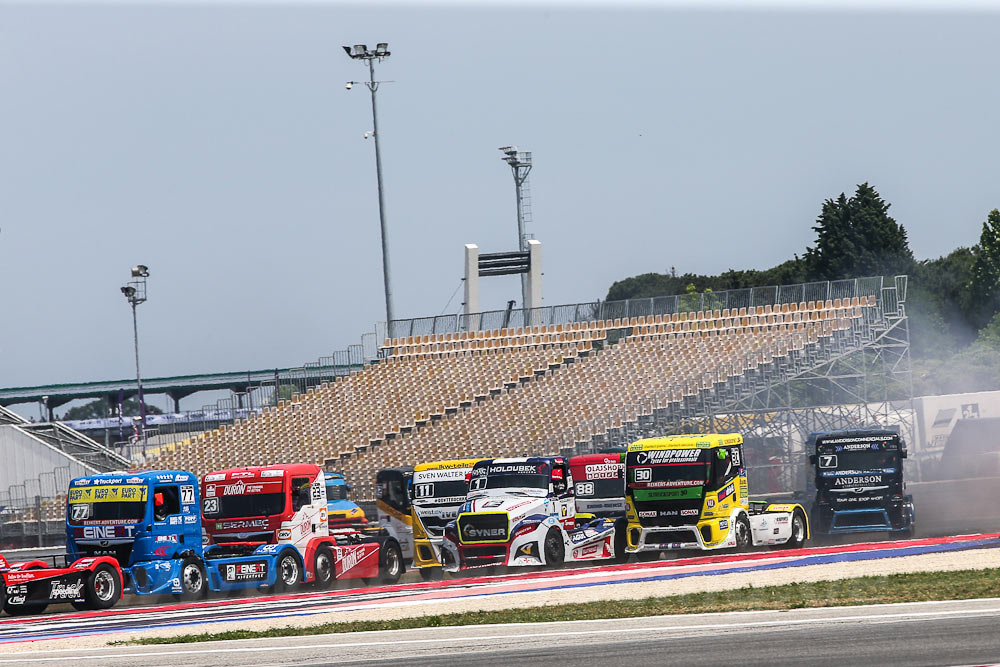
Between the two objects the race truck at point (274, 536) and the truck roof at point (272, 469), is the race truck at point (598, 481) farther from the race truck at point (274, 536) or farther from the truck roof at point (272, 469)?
the truck roof at point (272, 469)

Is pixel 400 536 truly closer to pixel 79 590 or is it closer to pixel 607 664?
pixel 79 590

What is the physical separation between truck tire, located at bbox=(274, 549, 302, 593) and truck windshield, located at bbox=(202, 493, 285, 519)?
803 millimetres

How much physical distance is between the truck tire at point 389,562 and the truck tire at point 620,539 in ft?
13.5

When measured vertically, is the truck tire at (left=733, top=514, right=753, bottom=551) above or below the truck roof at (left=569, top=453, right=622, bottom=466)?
below

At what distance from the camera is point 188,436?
47906mm

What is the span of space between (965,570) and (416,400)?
29.2m

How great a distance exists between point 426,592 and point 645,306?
28136mm

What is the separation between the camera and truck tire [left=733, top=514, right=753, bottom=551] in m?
25.0

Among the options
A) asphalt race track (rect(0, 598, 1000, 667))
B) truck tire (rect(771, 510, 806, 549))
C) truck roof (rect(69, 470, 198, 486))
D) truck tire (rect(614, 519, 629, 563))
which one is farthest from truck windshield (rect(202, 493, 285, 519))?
truck tire (rect(771, 510, 806, 549))

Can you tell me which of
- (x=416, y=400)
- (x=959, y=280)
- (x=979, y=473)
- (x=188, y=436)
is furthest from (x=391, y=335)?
(x=959, y=280)

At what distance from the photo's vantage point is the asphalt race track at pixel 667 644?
12023 mm

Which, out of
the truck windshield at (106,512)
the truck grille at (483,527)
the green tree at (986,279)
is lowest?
the truck grille at (483,527)

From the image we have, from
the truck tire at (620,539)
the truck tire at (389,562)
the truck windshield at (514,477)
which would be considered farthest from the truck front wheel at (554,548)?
the truck tire at (389,562)

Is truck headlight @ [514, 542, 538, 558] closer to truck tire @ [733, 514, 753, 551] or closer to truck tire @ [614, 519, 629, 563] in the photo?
truck tire @ [614, 519, 629, 563]
